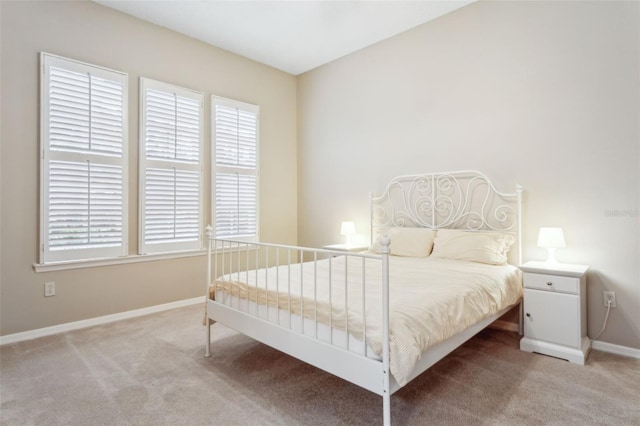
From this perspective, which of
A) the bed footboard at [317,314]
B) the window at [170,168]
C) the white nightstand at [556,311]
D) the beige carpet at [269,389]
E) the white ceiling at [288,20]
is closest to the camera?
the bed footboard at [317,314]

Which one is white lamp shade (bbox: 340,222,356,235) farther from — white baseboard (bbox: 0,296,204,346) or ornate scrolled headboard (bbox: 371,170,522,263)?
white baseboard (bbox: 0,296,204,346)

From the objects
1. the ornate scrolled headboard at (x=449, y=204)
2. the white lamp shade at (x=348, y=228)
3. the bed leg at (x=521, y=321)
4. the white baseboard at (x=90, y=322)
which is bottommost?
the white baseboard at (x=90, y=322)

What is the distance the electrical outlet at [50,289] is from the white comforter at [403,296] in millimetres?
1576

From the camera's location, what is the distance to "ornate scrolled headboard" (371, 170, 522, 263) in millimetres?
3072

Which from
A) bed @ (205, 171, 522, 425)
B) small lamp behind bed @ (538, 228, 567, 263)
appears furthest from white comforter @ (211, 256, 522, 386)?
small lamp behind bed @ (538, 228, 567, 263)

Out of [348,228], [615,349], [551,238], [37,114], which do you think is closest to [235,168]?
[348,228]

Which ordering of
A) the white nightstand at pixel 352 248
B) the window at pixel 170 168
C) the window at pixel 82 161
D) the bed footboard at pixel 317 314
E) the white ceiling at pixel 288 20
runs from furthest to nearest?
the white nightstand at pixel 352 248
the window at pixel 170 168
the white ceiling at pixel 288 20
the window at pixel 82 161
the bed footboard at pixel 317 314

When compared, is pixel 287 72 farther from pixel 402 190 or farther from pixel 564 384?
pixel 564 384

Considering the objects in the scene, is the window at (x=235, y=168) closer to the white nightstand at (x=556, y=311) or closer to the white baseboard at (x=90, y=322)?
the white baseboard at (x=90, y=322)

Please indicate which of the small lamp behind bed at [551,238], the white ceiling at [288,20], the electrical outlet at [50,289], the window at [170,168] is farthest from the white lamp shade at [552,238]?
the electrical outlet at [50,289]

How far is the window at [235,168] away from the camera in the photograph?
4090mm

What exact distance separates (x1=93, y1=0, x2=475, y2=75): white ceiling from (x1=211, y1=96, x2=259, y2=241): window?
2.41 ft

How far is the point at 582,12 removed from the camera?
2.69 meters

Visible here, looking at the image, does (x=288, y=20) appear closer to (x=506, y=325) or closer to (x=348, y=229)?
(x=348, y=229)
